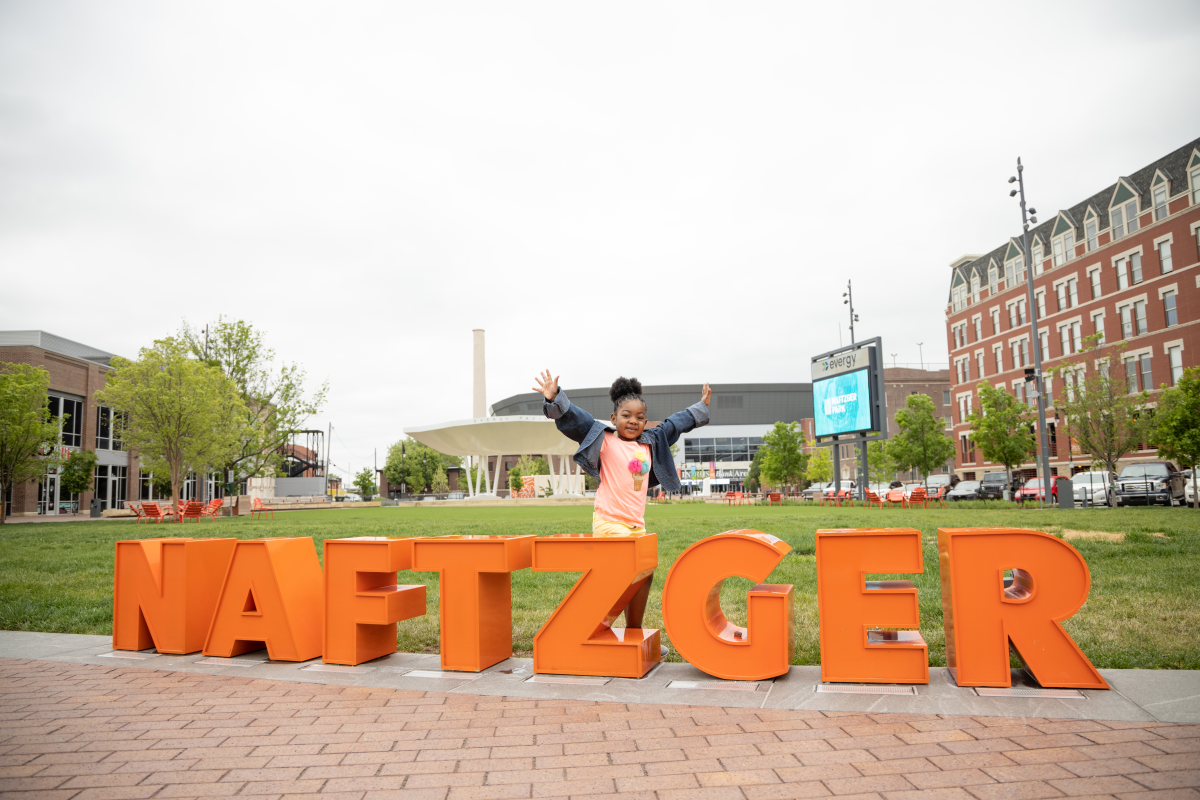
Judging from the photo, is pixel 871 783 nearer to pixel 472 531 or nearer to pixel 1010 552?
pixel 1010 552

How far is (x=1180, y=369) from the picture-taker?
3850 centimetres

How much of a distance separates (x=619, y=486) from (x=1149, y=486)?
2799 centimetres

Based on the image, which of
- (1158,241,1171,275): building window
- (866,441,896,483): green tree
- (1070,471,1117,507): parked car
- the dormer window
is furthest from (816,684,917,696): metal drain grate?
the dormer window

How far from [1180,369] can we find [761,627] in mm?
44647

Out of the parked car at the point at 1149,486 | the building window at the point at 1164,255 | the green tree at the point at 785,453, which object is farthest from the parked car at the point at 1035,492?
the building window at the point at 1164,255

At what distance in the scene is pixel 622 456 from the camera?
536cm

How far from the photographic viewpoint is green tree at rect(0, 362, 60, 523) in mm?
28094

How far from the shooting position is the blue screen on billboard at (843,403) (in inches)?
1287

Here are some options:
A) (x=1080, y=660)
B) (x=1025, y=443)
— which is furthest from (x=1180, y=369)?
(x=1080, y=660)

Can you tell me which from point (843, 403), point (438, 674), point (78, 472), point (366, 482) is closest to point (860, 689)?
point (438, 674)

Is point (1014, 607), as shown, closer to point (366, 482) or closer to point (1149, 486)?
point (1149, 486)

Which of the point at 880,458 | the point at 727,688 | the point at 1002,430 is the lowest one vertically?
the point at 727,688

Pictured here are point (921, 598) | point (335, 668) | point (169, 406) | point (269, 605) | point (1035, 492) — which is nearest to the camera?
point (335, 668)

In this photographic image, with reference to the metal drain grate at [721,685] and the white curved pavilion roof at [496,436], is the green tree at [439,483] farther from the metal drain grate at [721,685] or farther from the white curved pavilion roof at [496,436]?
the metal drain grate at [721,685]
